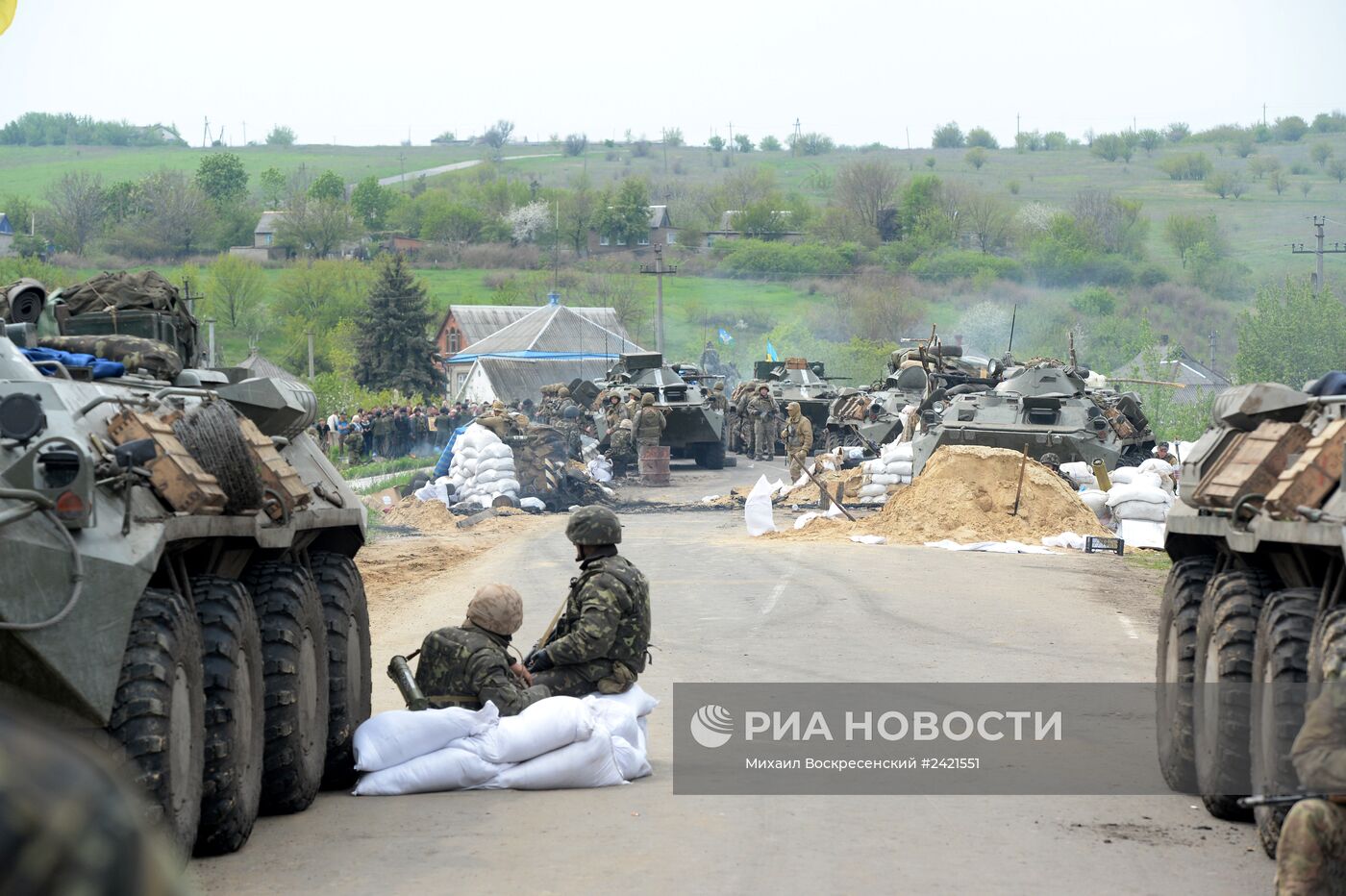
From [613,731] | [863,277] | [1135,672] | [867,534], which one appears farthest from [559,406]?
[863,277]

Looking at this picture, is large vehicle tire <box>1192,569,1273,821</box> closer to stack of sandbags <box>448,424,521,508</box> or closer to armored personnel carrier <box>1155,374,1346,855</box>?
armored personnel carrier <box>1155,374,1346,855</box>

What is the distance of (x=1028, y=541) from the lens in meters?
21.5

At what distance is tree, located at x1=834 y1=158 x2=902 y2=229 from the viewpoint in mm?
115062

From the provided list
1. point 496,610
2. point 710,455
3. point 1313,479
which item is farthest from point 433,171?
point 1313,479

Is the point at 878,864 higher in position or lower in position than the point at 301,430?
lower

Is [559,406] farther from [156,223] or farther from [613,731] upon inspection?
[156,223]

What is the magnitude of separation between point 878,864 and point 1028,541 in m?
15.2

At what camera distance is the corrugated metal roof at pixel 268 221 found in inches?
4491

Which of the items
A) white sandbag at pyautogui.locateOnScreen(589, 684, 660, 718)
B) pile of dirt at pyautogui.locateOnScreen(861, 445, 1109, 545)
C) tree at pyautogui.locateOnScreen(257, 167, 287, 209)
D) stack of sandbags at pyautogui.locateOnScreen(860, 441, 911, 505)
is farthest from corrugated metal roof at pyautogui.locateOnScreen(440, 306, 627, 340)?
white sandbag at pyautogui.locateOnScreen(589, 684, 660, 718)

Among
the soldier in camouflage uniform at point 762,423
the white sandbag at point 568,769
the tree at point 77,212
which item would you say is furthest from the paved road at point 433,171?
the white sandbag at point 568,769

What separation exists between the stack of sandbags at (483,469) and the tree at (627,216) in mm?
94919

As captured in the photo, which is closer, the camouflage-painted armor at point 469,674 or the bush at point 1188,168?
the camouflage-painted armor at point 469,674

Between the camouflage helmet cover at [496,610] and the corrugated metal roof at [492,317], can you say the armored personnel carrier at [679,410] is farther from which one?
the corrugated metal roof at [492,317]

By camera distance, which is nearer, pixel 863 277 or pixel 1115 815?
pixel 1115 815
